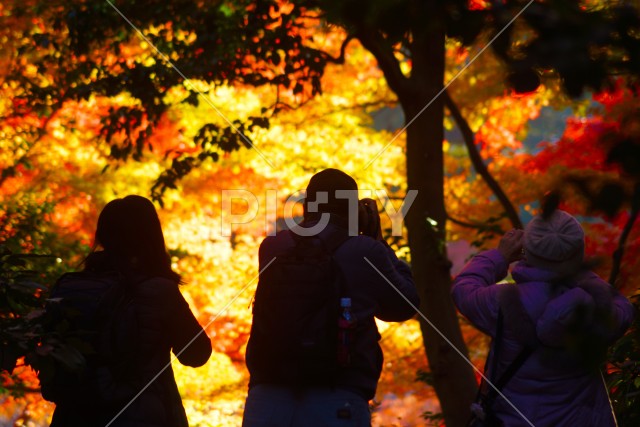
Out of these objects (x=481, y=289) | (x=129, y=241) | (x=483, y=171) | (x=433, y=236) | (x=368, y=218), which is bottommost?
(x=481, y=289)

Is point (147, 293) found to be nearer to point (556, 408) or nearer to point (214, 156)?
point (556, 408)

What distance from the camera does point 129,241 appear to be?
3.45 meters

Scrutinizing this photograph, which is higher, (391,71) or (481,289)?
(391,71)

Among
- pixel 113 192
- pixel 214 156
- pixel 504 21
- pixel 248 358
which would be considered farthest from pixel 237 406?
pixel 504 21

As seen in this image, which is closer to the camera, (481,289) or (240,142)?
(481,289)

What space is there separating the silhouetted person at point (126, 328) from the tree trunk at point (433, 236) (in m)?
4.28

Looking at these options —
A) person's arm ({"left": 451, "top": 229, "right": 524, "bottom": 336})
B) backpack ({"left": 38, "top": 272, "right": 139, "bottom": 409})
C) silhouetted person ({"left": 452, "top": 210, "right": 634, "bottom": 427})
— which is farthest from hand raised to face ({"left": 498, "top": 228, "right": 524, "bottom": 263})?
backpack ({"left": 38, "top": 272, "right": 139, "bottom": 409})

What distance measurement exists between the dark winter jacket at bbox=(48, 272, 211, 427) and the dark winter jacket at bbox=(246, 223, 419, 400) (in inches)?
12.1

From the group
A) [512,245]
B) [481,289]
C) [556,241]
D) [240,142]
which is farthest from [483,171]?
[556,241]

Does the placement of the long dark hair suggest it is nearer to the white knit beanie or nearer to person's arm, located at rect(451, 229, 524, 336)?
person's arm, located at rect(451, 229, 524, 336)

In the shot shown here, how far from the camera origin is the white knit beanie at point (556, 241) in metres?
3.21

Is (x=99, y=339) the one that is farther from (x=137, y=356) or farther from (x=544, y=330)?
(x=544, y=330)

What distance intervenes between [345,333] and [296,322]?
0.19 meters

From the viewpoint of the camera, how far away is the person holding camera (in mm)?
3246
